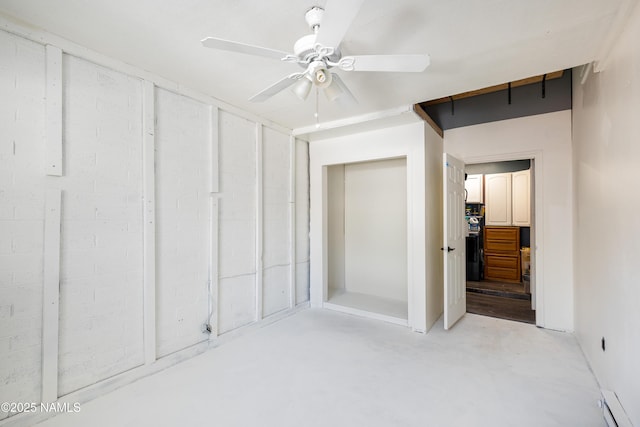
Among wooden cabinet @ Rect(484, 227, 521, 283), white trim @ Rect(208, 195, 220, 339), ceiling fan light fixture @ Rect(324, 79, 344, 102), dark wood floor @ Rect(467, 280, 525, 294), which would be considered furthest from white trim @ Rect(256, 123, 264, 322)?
wooden cabinet @ Rect(484, 227, 521, 283)

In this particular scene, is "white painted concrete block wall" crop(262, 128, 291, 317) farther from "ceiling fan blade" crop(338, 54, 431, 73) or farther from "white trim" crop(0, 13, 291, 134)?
"ceiling fan blade" crop(338, 54, 431, 73)

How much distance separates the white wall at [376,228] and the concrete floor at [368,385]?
50.8 inches

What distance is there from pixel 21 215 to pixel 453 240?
3.79 meters

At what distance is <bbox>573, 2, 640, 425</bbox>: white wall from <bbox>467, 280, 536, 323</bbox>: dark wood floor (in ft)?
3.26

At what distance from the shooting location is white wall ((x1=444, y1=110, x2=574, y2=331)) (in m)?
3.15

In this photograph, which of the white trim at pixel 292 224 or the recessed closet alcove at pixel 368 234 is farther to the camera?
the recessed closet alcove at pixel 368 234

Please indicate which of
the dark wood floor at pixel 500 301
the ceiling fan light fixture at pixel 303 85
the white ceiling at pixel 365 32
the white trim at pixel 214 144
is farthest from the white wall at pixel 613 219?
the white trim at pixel 214 144

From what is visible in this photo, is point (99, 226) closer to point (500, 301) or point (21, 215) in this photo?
point (21, 215)

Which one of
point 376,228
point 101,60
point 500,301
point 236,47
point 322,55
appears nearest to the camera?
point 236,47

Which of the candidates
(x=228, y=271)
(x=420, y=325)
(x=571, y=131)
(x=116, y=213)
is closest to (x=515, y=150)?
(x=571, y=131)

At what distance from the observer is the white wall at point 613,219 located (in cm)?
153

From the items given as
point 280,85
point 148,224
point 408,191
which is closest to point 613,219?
point 408,191

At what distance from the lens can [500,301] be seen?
13.9ft

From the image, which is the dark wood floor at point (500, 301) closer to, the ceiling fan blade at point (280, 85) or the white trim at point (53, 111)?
the ceiling fan blade at point (280, 85)
